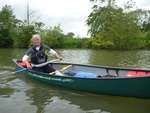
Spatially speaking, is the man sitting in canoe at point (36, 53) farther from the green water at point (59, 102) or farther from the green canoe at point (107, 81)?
the green water at point (59, 102)

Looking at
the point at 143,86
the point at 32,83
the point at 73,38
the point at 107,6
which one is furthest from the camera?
the point at 73,38

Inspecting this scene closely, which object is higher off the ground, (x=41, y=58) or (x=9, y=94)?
(x=41, y=58)

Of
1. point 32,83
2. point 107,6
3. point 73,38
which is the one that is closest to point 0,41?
point 73,38

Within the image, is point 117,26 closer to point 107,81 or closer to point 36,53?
point 36,53

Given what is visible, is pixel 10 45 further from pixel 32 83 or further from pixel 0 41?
pixel 32 83

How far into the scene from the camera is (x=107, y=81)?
9.20 m

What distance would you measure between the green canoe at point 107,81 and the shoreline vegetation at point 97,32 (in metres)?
35.7

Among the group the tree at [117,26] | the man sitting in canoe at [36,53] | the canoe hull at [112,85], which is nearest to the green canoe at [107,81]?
the canoe hull at [112,85]

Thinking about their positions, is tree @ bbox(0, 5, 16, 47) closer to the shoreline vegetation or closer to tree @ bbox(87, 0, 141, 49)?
the shoreline vegetation

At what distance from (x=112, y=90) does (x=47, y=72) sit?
362cm

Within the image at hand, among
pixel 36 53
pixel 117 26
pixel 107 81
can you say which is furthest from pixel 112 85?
pixel 117 26

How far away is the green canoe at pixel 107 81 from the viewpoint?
8.72 meters

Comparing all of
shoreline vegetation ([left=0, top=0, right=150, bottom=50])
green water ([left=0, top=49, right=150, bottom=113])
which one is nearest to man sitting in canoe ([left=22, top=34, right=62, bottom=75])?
green water ([left=0, top=49, right=150, bottom=113])

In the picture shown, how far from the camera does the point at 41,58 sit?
11.8 meters
